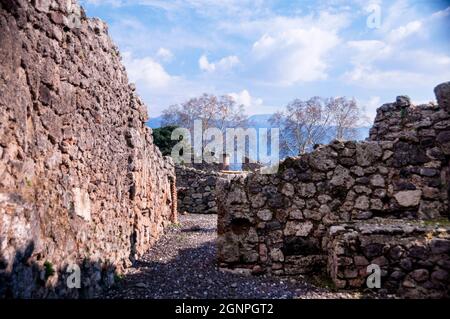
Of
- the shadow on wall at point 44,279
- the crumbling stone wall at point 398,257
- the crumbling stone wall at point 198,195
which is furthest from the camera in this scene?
the crumbling stone wall at point 198,195

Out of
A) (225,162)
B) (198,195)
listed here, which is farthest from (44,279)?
(225,162)

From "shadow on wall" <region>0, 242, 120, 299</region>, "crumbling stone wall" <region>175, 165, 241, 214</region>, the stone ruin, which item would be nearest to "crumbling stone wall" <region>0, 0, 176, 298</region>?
"shadow on wall" <region>0, 242, 120, 299</region>

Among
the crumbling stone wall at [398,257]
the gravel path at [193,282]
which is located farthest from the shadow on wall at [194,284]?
the crumbling stone wall at [398,257]

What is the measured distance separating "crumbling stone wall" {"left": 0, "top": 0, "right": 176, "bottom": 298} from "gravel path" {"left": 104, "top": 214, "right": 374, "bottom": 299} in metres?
0.36

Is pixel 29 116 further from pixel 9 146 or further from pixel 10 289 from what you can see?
pixel 10 289

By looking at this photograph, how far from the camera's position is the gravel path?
5086mm

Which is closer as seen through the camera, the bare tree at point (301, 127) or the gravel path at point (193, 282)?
the gravel path at point (193, 282)

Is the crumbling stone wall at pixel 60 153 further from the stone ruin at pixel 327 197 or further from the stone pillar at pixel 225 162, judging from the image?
the stone pillar at pixel 225 162

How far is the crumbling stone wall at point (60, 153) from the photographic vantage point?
3109 millimetres

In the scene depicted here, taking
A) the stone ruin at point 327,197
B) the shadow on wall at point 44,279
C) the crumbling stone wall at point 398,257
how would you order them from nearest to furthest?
the shadow on wall at point 44,279 → the crumbling stone wall at point 398,257 → the stone ruin at point 327,197

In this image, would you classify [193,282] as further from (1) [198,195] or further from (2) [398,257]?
(1) [198,195]

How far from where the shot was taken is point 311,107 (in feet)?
103

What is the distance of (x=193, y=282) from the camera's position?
566cm
